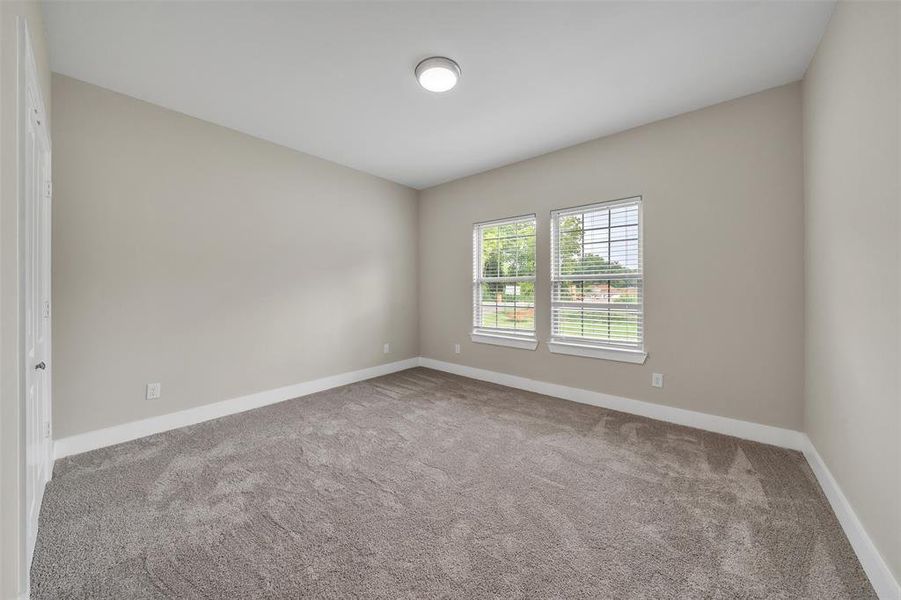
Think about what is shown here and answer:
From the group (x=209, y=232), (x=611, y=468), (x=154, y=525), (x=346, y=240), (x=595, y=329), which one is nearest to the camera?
(x=154, y=525)

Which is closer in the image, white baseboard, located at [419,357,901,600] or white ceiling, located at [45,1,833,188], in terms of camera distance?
white baseboard, located at [419,357,901,600]

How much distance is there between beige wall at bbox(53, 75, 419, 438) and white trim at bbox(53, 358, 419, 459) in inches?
2.6

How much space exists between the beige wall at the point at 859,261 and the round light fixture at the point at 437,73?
6.67 ft

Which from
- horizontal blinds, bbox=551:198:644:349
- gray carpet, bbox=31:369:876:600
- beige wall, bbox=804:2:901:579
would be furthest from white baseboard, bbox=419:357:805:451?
horizontal blinds, bbox=551:198:644:349

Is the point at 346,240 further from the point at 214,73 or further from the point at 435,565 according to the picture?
the point at 435,565

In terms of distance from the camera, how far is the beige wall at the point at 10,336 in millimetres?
1138

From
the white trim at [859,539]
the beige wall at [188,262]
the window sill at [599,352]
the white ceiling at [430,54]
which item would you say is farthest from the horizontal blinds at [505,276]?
the white trim at [859,539]

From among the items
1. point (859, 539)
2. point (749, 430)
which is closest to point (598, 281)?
point (749, 430)

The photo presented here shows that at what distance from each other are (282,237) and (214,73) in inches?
62.0

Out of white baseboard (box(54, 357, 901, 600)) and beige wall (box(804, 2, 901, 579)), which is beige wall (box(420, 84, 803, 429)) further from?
beige wall (box(804, 2, 901, 579))

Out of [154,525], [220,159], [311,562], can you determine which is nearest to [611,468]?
[311,562]

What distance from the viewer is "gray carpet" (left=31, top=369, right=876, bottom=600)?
1.45 meters

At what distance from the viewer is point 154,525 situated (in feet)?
5.90

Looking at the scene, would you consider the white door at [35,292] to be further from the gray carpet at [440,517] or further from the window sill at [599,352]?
the window sill at [599,352]
